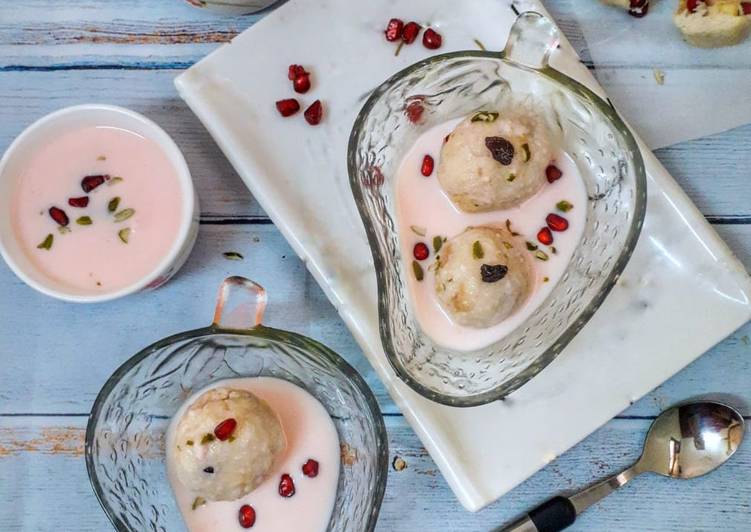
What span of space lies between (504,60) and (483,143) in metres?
0.14

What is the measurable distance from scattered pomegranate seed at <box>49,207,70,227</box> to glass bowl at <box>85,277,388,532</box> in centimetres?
26

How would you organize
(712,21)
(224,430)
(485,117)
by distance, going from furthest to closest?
(712,21)
(485,117)
(224,430)

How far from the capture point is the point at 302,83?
149 centimetres

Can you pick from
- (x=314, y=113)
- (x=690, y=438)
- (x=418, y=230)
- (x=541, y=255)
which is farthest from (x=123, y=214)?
(x=690, y=438)

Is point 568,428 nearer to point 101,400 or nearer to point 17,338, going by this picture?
point 101,400

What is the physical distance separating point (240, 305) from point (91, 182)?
A: 33cm

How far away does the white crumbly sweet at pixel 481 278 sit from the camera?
1.41 meters

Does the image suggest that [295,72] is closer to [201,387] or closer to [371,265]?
[371,265]

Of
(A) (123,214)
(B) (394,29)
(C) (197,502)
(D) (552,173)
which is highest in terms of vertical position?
(B) (394,29)

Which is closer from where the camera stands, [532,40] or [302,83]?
[532,40]

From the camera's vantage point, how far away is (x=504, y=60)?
1.42 meters

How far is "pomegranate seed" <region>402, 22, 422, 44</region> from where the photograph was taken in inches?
60.1

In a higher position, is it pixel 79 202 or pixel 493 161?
pixel 493 161

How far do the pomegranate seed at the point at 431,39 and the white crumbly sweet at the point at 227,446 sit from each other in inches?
27.6
